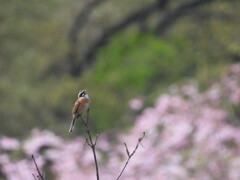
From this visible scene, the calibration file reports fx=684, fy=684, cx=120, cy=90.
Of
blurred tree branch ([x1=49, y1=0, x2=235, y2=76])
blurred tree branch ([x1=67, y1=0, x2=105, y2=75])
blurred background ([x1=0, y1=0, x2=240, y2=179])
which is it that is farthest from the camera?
blurred tree branch ([x1=49, y1=0, x2=235, y2=76])

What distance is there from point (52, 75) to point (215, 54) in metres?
3.61

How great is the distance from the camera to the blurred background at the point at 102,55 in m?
12.5

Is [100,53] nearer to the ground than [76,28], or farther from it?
nearer to the ground

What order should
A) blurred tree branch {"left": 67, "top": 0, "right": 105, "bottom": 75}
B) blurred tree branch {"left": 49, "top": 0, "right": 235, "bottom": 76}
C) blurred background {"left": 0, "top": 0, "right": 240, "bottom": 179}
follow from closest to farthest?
A: 1. blurred background {"left": 0, "top": 0, "right": 240, "bottom": 179}
2. blurred tree branch {"left": 67, "top": 0, "right": 105, "bottom": 75}
3. blurred tree branch {"left": 49, "top": 0, "right": 235, "bottom": 76}

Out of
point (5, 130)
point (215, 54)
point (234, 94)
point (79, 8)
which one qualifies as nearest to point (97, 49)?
point (79, 8)

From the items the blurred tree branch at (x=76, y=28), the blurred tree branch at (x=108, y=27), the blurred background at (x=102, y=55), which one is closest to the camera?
the blurred background at (x=102, y=55)

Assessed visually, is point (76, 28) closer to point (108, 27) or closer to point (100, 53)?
point (100, 53)

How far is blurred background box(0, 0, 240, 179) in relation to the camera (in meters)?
12.5

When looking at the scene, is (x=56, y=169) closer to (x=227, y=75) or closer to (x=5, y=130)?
Result: (x=5, y=130)

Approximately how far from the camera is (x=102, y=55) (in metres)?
15.1

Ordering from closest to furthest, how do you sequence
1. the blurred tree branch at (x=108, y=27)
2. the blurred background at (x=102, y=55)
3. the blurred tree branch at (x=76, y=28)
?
the blurred background at (x=102, y=55)
the blurred tree branch at (x=76, y=28)
the blurred tree branch at (x=108, y=27)

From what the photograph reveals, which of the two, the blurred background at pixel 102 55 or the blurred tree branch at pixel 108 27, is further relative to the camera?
the blurred tree branch at pixel 108 27

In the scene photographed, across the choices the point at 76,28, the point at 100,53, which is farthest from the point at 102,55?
the point at 76,28

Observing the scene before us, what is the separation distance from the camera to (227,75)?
11.5m
